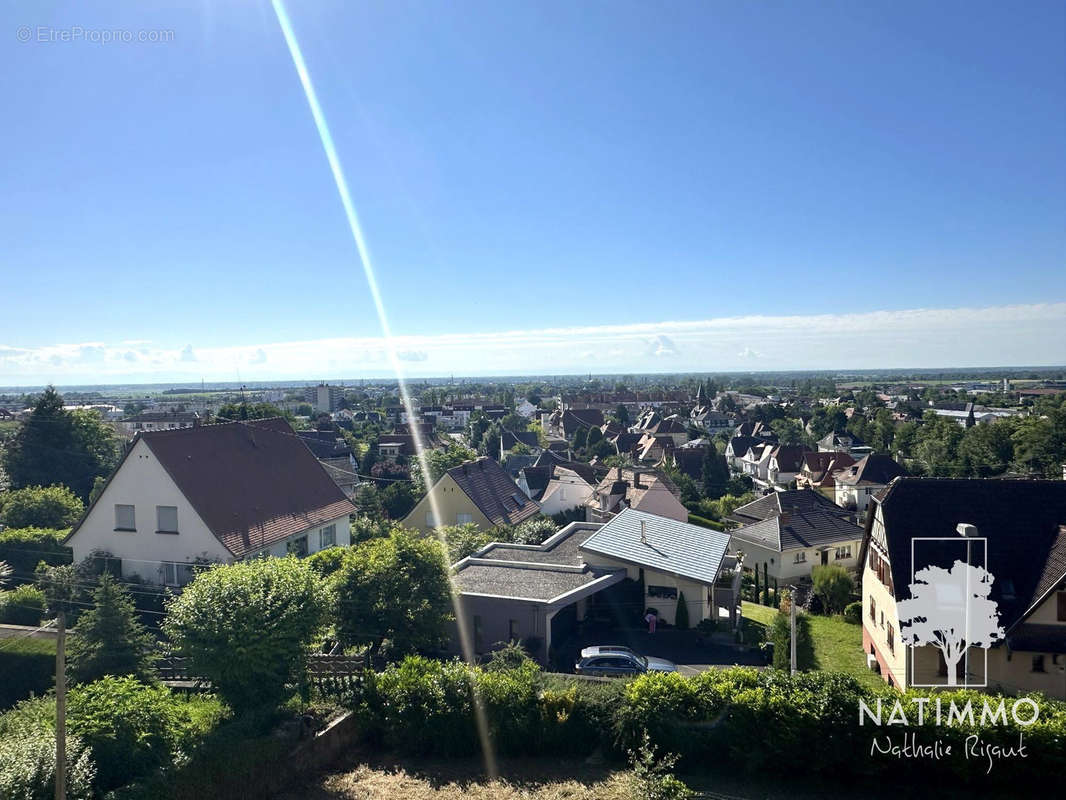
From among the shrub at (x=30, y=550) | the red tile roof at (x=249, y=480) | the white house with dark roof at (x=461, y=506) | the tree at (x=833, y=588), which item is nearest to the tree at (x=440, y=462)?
the white house with dark roof at (x=461, y=506)

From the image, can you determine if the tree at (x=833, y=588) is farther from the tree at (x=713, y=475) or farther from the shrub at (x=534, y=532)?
the tree at (x=713, y=475)

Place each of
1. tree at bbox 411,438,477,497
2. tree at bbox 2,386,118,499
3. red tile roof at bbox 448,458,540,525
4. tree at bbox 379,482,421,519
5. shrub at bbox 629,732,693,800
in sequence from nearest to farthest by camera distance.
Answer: shrub at bbox 629,732,693,800 → red tile roof at bbox 448,458,540,525 → tree at bbox 379,482,421,519 → tree at bbox 2,386,118,499 → tree at bbox 411,438,477,497

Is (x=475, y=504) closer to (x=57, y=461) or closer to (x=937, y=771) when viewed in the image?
(x=937, y=771)

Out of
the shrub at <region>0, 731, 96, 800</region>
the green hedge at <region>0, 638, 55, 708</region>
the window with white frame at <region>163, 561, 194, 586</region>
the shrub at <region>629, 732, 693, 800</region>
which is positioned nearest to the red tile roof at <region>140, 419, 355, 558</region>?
the window with white frame at <region>163, 561, 194, 586</region>

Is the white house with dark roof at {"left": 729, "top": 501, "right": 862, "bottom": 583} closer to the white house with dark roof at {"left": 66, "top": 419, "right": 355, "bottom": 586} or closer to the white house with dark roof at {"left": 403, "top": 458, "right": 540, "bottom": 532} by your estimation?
the white house with dark roof at {"left": 403, "top": 458, "right": 540, "bottom": 532}

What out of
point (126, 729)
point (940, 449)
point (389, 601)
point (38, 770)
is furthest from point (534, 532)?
point (940, 449)
